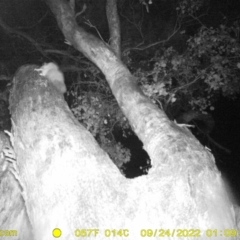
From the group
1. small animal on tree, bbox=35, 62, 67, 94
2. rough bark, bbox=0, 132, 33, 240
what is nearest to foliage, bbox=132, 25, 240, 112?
small animal on tree, bbox=35, 62, 67, 94

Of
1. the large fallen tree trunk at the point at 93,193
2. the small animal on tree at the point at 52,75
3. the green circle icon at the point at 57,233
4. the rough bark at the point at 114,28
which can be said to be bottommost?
the green circle icon at the point at 57,233

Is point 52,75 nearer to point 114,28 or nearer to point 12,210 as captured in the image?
point 12,210

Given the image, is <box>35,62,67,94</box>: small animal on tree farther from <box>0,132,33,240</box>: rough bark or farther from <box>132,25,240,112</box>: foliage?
<box>132,25,240,112</box>: foliage

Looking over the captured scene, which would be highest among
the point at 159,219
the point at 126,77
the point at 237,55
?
the point at 237,55

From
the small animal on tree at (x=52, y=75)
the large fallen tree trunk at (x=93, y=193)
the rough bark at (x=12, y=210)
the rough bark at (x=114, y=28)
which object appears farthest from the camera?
the rough bark at (x=114, y=28)

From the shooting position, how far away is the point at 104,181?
5.86 feet

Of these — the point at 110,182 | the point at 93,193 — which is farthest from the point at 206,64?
the point at 93,193

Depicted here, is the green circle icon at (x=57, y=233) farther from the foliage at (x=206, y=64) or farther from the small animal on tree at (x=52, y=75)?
the foliage at (x=206, y=64)

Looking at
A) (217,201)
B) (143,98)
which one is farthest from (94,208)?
(143,98)

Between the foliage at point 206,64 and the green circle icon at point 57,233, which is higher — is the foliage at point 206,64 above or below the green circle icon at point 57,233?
above

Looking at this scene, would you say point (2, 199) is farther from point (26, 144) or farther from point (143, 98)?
point (143, 98)

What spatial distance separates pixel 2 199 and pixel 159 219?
147 centimetres

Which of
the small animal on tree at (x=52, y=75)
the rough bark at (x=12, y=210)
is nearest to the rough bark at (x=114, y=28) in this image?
the small animal on tree at (x=52, y=75)

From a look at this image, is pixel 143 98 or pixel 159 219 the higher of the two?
pixel 143 98
